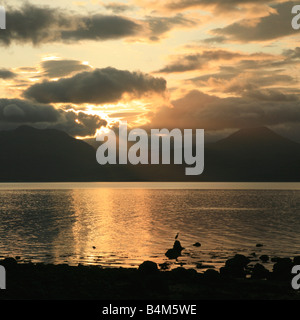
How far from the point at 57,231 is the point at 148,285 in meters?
48.5

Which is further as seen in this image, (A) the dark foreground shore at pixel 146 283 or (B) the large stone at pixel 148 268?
(B) the large stone at pixel 148 268

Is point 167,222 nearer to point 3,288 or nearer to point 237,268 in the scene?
point 237,268

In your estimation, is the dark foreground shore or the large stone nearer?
the dark foreground shore

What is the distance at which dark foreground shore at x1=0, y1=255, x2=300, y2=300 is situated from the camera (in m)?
30.0

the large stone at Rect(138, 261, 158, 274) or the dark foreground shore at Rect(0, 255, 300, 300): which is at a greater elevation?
the large stone at Rect(138, 261, 158, 274)

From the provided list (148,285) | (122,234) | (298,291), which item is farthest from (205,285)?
(122,234)

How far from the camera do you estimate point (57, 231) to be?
3059 inches

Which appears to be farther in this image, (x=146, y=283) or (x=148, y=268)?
(x=148, y=268)

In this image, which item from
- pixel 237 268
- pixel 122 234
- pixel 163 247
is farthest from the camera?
pixel 122 234

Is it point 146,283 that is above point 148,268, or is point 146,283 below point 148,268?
below

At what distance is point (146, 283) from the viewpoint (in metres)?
32.7

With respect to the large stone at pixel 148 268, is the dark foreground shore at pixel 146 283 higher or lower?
lower

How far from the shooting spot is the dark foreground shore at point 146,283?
1182 inches
